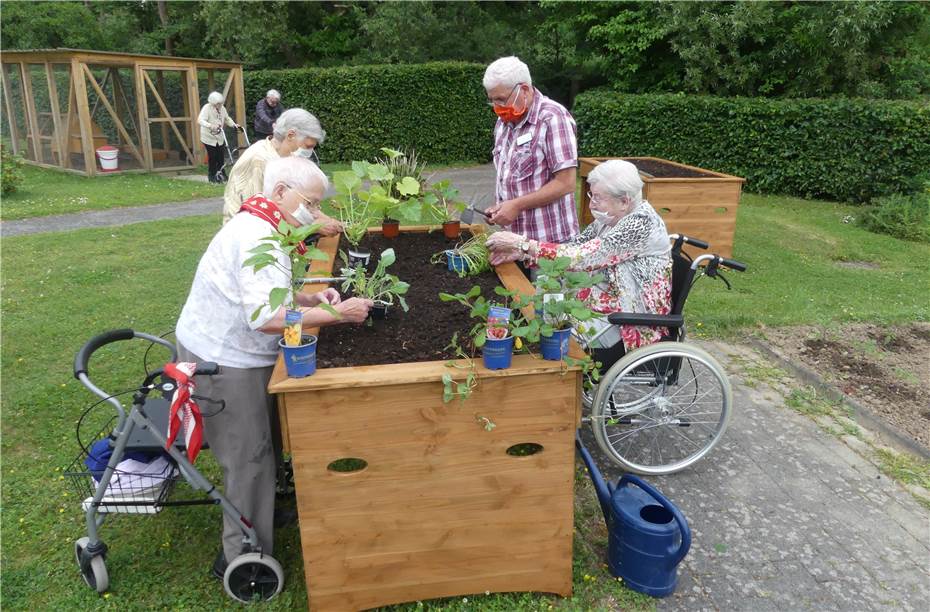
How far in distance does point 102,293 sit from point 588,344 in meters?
4.69

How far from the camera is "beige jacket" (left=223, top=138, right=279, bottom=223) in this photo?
3.91 m

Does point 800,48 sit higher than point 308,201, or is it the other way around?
point 800,48

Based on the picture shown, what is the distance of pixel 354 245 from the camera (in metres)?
3.67

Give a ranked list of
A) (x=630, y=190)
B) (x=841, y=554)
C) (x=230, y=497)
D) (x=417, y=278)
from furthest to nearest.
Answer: (x=417, y=278), (x=630, y=190), (x=841, y=554), (x=230, y=497)

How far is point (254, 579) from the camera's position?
7.79 feet

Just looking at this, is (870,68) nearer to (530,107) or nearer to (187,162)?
(530,107)

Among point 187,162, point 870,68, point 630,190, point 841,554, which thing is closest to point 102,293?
point 630,190

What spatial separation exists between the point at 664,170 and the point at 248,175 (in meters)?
4.84

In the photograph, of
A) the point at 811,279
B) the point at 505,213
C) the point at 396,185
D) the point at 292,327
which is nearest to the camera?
the point at 292,327

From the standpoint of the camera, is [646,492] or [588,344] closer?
[646,492]

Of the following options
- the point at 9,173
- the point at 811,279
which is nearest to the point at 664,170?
the point at 811,279

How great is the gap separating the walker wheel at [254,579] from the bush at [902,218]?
9.20 meters

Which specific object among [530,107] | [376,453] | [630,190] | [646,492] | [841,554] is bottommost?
[841,554]

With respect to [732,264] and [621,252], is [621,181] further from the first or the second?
[732,264]
